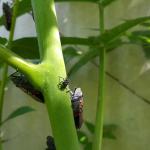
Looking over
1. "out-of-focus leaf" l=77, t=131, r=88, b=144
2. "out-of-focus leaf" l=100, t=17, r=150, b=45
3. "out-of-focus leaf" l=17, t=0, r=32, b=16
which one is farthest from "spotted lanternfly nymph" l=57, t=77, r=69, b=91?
"out-of-focus leaf" l=77, t=131, r=88, b=144

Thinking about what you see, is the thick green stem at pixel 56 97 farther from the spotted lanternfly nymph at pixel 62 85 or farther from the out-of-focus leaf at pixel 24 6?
the out-of-focus leaf at pixel 24 6

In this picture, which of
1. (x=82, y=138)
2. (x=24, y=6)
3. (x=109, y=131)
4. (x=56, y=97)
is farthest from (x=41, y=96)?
(x=109, y=131)

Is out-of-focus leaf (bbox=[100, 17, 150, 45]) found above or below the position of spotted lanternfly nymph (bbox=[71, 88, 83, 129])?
above

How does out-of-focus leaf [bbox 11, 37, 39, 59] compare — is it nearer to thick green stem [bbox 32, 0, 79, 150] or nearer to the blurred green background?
thick green stem [bbox 32, 0, 79, 150]

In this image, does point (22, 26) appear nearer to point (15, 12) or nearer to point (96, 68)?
point (96, 68)

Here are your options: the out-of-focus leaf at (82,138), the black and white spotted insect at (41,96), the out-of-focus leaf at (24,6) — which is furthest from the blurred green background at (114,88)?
the black and white spotted insect at (41,96)

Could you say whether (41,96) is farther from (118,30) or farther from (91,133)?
(91,133)
